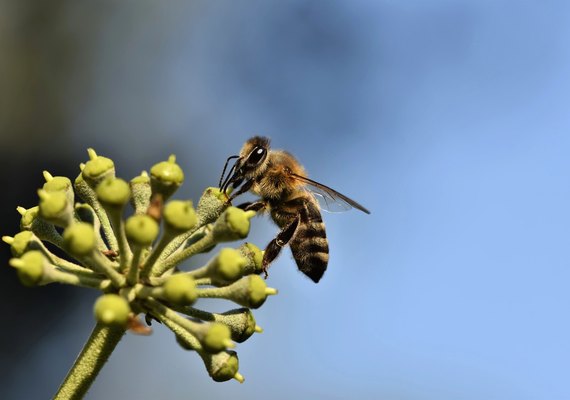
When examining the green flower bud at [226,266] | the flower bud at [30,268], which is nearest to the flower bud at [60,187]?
the flower bud at [30,268]

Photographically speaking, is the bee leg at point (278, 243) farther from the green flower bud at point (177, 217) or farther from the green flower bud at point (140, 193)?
the green flower bud at point (177, 217)

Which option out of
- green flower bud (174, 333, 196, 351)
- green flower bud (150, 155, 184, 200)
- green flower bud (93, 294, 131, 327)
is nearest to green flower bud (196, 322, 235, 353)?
green flower bud (174, 333, 196, 351)

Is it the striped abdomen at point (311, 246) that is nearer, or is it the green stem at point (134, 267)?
the green stem at point (134, 267)

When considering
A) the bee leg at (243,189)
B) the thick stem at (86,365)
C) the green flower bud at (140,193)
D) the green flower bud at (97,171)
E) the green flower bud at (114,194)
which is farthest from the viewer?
the bee leg at (243,189)

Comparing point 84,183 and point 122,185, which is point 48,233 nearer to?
point 84,183

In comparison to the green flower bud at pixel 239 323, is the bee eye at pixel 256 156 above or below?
above

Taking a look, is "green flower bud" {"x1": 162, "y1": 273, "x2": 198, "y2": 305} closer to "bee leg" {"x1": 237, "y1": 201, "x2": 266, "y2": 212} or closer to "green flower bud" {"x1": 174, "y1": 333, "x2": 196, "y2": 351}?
"green flower bud" {"x1": 174, "y1": 333, "x2": 196, "y2": 351}
